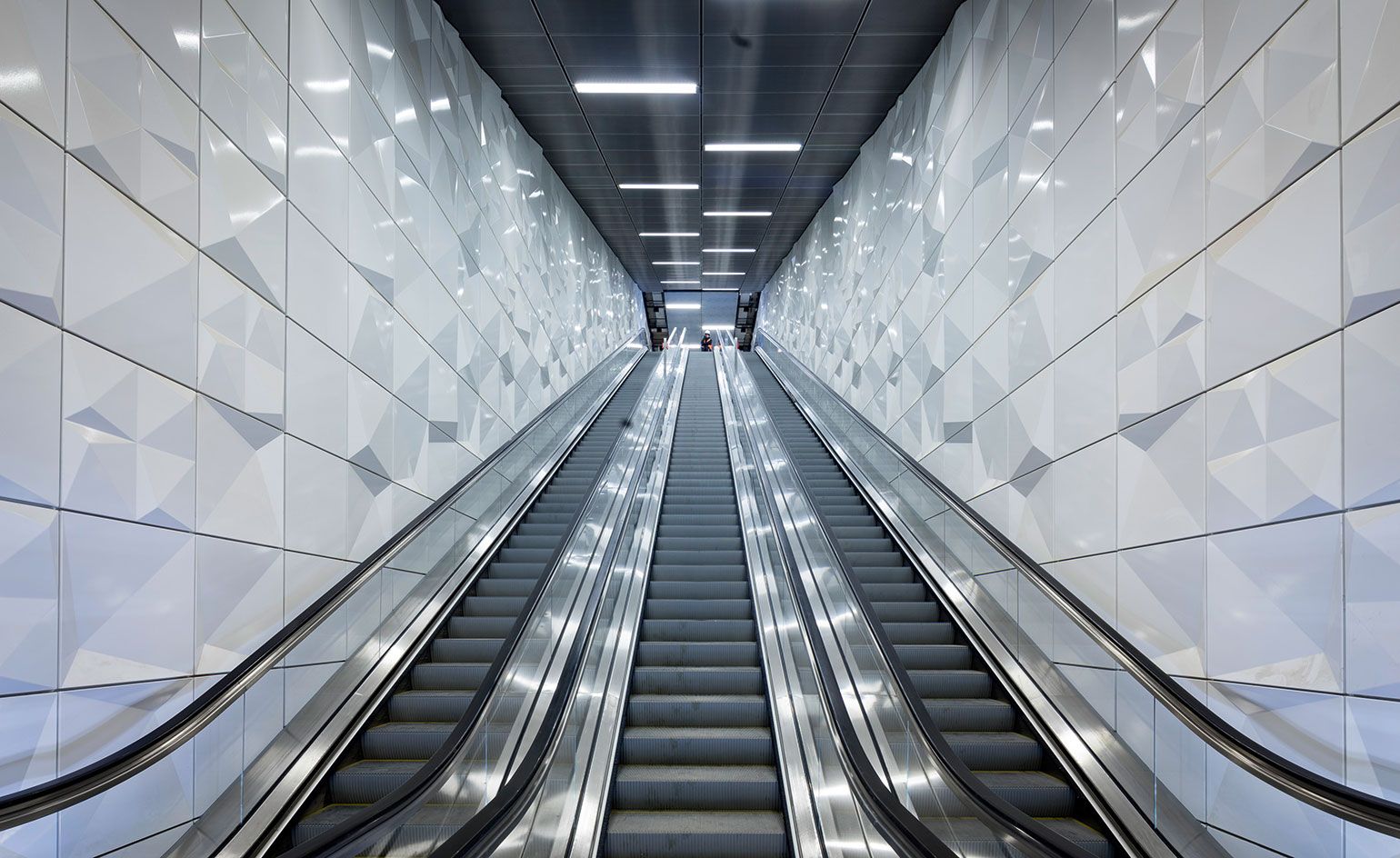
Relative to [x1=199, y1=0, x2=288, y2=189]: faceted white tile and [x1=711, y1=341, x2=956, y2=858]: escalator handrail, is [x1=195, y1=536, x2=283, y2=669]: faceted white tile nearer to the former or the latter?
[x1=199, y1=0, x2=288, y2=189]: faceted white tile

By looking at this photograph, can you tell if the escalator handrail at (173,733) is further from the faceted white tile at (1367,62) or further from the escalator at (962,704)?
the faceted white tile at (1367,62)

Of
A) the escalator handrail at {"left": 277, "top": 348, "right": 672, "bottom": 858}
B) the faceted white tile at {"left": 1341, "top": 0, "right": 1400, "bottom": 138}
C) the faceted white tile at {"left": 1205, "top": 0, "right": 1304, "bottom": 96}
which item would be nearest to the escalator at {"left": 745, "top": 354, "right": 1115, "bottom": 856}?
the escalator handrail at {"left": 277, "top": 348, "right": 672, "bottom": 858}

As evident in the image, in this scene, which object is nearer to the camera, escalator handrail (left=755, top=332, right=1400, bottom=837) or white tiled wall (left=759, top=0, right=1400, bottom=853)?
escalator handrail (left=755, top=332, right=1400, bottom=837)

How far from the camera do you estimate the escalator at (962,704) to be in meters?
Result: 3.59

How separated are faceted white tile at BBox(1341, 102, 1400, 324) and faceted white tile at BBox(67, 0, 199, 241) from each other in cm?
468

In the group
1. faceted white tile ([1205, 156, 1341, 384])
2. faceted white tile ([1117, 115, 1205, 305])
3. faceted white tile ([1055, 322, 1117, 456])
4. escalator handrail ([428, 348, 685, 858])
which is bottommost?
escalator handrail ([428, 348, 685, 858])

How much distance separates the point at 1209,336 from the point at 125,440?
185 inches

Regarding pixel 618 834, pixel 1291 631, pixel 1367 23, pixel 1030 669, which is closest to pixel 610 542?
pixel 618 834

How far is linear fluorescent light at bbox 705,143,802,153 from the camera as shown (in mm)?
11203

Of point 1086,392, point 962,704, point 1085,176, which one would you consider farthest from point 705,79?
point 962,704

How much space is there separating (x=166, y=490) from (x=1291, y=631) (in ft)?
15.2

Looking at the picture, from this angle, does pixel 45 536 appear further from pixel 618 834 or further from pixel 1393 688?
pixel 1393 688

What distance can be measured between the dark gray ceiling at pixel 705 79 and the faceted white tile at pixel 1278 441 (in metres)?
5.59

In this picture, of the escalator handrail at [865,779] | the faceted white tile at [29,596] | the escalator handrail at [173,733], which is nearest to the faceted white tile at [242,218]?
the faceted white tile at [29,596]
